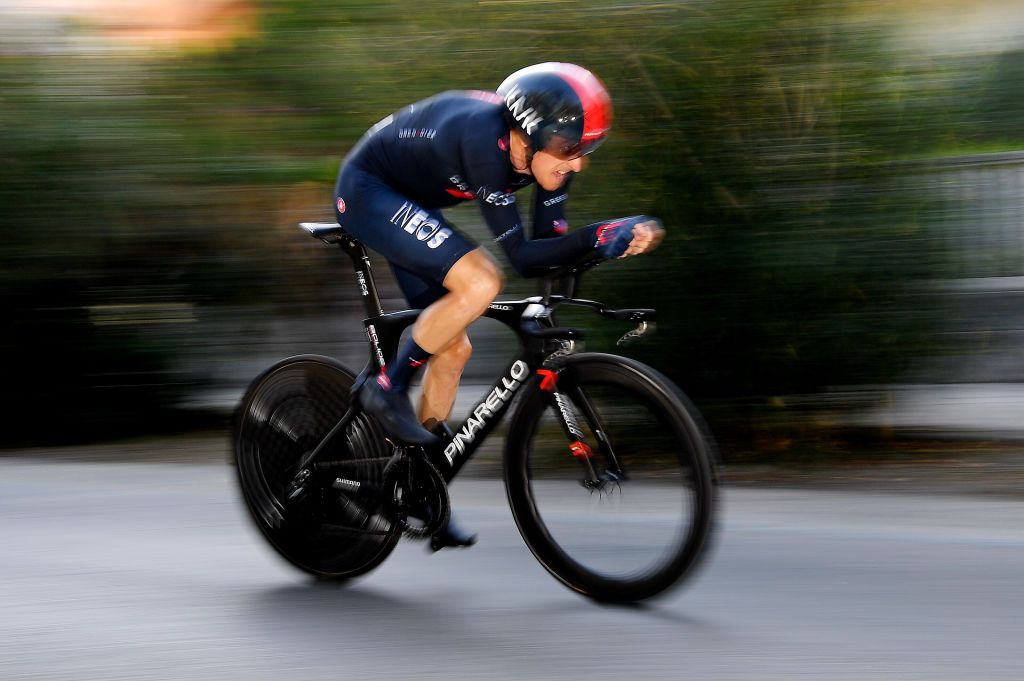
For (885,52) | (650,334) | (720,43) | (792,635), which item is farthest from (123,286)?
(792,635)

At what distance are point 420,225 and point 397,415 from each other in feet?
2.08

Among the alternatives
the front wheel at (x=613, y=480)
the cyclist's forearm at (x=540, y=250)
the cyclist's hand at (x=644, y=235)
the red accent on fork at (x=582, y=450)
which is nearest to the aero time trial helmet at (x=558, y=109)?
the cyclist's forearm at (x=540, y=250)

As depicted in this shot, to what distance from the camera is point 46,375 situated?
9141 millimetres

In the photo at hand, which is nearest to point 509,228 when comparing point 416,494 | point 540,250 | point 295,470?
point 540,250

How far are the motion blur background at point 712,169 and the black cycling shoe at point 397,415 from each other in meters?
2.63

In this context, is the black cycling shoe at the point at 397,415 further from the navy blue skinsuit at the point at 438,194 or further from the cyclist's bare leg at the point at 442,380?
the navy blue skinsuit at the point at 438,194

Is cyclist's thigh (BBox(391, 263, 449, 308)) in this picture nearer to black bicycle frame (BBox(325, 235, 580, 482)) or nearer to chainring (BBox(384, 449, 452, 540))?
black bicycle frame (BBox(325, 235, 580, 482))

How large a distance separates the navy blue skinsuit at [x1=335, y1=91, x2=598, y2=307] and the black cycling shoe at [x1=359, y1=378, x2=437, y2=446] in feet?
1.35

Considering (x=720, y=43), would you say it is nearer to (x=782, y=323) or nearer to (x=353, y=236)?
(x=782, y=323)

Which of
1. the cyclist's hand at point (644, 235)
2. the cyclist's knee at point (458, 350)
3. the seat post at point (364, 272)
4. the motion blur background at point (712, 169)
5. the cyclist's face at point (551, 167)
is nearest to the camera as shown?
the cyclist's hand at point (644, 235)

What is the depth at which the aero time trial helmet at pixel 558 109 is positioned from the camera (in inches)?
168

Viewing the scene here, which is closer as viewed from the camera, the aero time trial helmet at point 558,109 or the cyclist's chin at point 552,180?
the aero time trial helmet at point 558,109

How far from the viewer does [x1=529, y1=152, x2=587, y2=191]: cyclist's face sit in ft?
14.4

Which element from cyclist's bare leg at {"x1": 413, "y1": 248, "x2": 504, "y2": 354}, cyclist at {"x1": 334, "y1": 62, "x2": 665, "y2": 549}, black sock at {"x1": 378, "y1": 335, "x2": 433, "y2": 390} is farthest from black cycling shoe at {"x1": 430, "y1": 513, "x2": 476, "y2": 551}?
cyclist's bare leg at {"x1": 413, "y1": 248, "x2": 504, "y2": 354}
